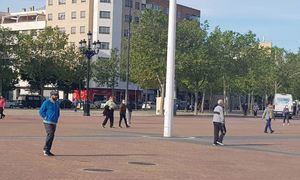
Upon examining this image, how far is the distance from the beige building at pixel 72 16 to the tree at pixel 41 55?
813 inches

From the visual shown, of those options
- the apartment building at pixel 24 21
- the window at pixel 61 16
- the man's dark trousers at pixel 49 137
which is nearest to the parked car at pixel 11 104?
the window at pixel 61 16

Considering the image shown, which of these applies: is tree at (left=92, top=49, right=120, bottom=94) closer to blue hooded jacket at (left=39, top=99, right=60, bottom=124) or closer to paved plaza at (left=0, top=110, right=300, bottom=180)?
paved plaza at (left=0, top=110, right=300, bottom=180)

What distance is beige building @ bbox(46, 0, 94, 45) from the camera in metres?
105

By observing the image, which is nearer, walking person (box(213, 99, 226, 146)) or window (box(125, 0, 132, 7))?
walking person (box(213, 99, 226, 146))

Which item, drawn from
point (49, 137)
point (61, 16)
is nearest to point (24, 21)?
point (61, 16)

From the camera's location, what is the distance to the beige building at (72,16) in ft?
344

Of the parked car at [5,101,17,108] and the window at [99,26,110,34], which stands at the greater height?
the window at [99,26,110,34]

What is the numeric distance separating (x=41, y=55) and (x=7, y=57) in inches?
183

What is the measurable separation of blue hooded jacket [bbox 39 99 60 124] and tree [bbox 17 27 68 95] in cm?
6504

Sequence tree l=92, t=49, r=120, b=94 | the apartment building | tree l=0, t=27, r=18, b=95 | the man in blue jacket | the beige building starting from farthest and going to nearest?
the apartment building, the beige building, tree l=92, t=49, r=120, b=94, tree l=0, t=27, r=18, b=95, the man in blue jacket

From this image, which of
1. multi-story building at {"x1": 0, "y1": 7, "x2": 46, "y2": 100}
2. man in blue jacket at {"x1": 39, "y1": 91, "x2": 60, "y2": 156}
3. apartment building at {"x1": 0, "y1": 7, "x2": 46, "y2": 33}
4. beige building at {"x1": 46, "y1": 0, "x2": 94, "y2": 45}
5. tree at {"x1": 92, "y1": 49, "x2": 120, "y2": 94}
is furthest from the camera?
apartment building at {"x1": 0, "y1": 7, "x2": 46, "y2": 33}

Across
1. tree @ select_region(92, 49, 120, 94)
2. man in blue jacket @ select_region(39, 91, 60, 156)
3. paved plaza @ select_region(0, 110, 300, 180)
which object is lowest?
paved plaza @ select_region(0, 110, 300, 180)

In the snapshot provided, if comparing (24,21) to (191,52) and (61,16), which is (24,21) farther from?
(191,52)

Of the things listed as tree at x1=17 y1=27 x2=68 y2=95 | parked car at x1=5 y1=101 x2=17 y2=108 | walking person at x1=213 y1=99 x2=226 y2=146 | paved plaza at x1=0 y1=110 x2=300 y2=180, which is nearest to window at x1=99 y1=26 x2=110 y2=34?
tree at x1=17 y1=27 x2=68 y2=95
